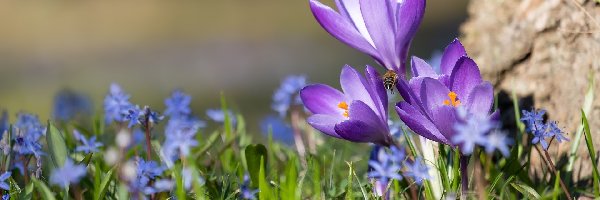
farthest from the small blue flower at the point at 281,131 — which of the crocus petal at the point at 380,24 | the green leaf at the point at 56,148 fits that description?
the crocus petal at the point at 380,24

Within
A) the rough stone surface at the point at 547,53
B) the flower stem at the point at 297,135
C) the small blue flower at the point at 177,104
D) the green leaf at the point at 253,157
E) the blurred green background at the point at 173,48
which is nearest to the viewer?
the green leaf at the point at 253,157

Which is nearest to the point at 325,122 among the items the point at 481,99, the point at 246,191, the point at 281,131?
the point at 246,191

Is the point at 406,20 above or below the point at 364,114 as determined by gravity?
above

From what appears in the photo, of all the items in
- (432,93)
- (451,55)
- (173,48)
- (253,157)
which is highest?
(173,48)

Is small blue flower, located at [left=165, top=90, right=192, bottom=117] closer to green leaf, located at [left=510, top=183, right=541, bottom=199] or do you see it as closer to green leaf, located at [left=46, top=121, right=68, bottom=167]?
green leaf, located at [left=46, top=121, right=68, bottom=167]

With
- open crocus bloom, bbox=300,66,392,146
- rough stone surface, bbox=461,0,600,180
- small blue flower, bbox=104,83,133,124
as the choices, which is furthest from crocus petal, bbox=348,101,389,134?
small blue flower, bbox=104,83,133,124

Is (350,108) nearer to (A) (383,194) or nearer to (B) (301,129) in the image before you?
(A) (383,194)

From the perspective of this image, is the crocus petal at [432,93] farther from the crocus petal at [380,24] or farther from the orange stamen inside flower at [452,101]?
the crocus petal at [380,24]

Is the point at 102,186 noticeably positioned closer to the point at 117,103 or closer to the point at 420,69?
the point at 117,103
